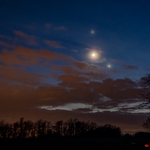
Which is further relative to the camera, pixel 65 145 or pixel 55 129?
pixel 55 129

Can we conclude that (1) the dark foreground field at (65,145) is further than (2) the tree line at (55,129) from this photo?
No

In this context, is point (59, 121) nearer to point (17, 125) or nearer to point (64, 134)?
point (64, 134)

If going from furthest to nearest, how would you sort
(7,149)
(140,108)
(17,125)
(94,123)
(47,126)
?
(94,123) < (47,126) < (17,125) < (7,149) < (140,108)

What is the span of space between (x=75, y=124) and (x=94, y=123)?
43.7 feet

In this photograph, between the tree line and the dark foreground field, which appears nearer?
the dark foreground field

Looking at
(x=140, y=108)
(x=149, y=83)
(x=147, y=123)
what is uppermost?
(x=149, y=83)

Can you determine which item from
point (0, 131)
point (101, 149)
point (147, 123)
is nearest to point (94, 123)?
point (0, 131)

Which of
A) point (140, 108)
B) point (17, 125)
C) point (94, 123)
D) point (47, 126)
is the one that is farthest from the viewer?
point (94, 123)

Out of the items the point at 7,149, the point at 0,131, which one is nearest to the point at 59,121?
the point at 0,131

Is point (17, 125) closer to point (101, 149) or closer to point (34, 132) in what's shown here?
point (34, 132)

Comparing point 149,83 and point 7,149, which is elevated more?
point 149,83

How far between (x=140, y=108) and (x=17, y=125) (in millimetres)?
87202

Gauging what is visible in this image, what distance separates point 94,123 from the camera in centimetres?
11712

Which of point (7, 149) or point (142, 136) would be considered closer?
point (7, 149)
